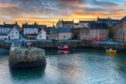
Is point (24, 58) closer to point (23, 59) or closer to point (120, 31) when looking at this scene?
point (23, 59)

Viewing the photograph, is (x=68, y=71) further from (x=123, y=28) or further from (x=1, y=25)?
(x=1, y=25)

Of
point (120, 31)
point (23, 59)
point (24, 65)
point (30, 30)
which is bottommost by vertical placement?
point (24, 65)

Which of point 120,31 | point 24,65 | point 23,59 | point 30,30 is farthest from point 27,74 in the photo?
point 30,30

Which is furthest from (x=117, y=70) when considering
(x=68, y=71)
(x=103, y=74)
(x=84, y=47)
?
(x=84, y=47)

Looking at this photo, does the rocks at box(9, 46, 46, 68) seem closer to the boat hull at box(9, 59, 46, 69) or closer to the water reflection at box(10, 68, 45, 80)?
the boat hull at box(9, 59, 46, 69)

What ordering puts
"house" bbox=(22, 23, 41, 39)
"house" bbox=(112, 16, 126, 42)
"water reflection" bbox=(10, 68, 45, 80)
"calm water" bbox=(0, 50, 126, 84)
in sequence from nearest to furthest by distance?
"calm water" bbox=(0, 50, 126, 84) → "water reflection" bbox=(10, 68, 45, 80) → "house" bbox=(112, 16, 126, 42) → "house" bbox=(22, 23, 41, 39)

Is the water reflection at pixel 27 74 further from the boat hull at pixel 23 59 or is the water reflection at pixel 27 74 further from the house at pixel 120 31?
the house at pixel 120 31

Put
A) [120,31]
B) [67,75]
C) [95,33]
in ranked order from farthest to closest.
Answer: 1. [95,33]
2. [120,31]
3. [67,75]

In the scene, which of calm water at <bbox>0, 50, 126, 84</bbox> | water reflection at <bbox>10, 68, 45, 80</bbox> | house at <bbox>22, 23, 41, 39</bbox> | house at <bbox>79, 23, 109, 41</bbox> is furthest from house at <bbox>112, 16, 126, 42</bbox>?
water reflection at <bbox>10, 68, 45, 80</bbox>

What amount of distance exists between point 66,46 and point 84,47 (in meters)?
7.10

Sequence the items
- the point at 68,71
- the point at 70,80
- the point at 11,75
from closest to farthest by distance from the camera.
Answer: the point at 70,80 → the point at 11,75 → the point at 68,71

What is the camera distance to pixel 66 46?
7300cm

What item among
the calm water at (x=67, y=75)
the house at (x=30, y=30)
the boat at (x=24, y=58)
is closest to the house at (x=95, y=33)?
the house at (x=30, y=30)

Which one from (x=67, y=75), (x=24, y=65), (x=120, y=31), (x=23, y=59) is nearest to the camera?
(x=67, y=75)
